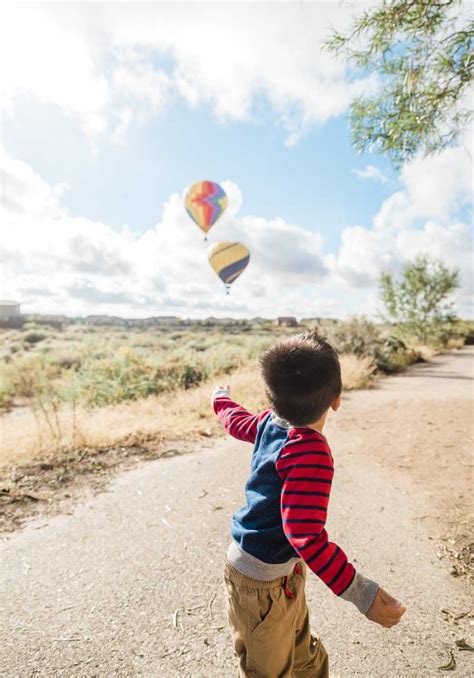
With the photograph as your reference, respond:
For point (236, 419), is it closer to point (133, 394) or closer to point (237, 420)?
point (237, 420)

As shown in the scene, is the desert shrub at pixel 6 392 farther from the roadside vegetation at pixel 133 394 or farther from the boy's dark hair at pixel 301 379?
the boy's dark hair at pixel 301 379

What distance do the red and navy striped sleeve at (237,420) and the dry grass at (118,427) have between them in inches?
148

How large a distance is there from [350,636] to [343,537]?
109 centimetres

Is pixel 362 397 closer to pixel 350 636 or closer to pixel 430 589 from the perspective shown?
pixel 430 589

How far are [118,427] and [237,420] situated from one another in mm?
4643

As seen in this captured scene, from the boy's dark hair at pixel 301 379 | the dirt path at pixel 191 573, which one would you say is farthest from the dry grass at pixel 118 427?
the boy's dark hair at pixel 301 379

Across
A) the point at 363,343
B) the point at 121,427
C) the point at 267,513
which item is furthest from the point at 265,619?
the point at 363,343

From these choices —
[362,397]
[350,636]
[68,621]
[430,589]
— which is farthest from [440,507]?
[362,397]

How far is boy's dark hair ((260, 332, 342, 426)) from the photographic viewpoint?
1.52m

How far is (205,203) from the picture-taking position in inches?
665

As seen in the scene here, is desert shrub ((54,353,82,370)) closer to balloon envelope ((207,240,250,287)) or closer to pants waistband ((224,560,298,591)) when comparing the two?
balloon envelope ((207,240,250,287))

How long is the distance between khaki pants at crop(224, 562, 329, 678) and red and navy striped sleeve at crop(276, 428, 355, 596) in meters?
0.36

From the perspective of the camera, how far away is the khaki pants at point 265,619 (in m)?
1.59

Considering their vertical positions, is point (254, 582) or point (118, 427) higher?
point (254, 582)
